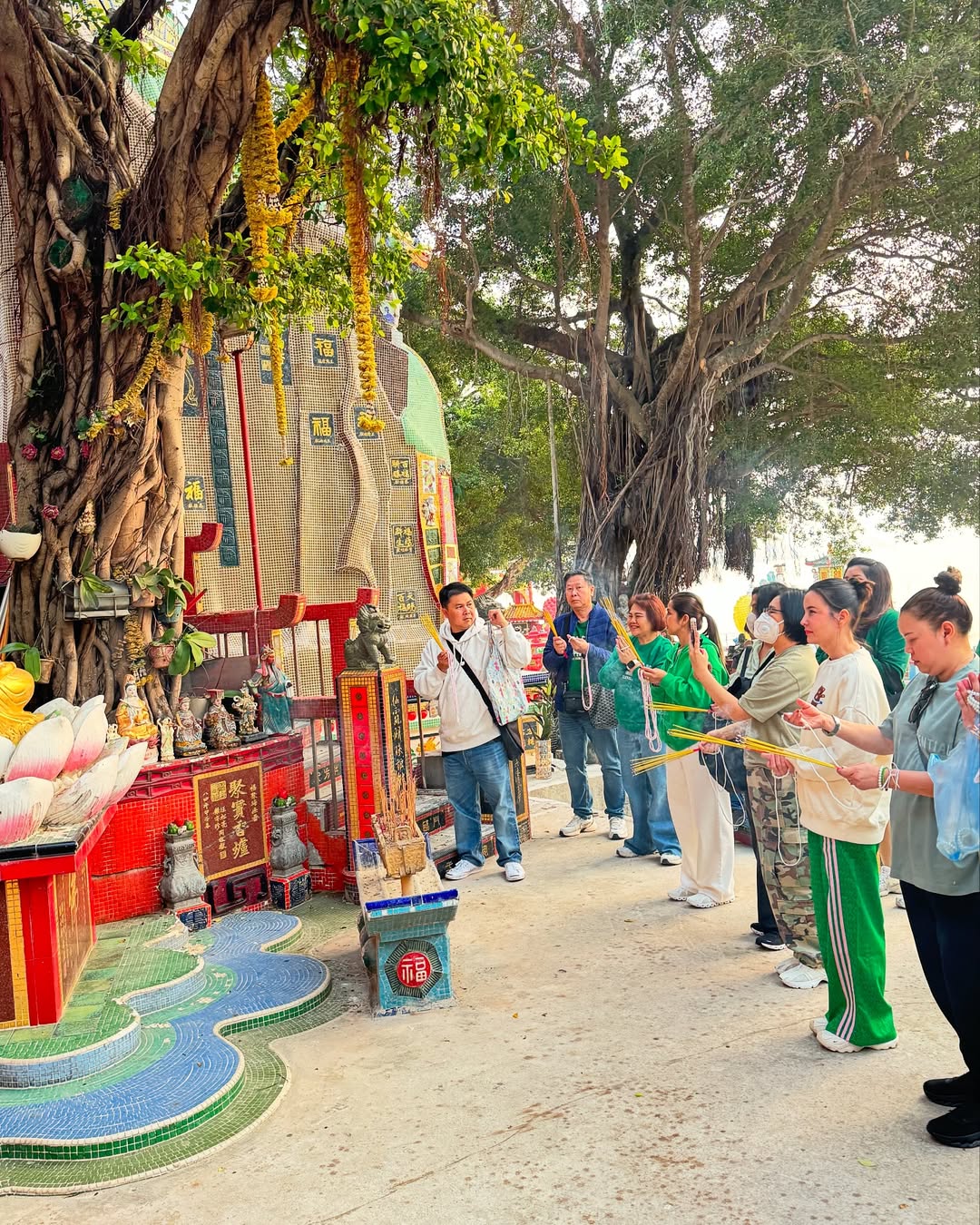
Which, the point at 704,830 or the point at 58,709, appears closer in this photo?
the point at 58,709

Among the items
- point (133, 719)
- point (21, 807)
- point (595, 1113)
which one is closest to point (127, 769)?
point (21, 807)

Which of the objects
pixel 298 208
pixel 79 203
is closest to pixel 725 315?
pixel 298 208

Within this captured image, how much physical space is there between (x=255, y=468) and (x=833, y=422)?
21.9 ft

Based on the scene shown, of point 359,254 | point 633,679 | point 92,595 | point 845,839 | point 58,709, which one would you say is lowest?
point 845,839

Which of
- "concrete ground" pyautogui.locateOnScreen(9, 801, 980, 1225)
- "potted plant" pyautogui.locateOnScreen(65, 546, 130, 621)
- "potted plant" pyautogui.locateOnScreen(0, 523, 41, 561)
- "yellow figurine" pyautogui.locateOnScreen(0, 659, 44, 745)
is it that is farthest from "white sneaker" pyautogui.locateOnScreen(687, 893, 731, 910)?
"potted plant" pyautogui.locateOnScreen(0, 523, 41, 561)

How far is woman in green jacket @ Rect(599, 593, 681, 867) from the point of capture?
454 centimetres

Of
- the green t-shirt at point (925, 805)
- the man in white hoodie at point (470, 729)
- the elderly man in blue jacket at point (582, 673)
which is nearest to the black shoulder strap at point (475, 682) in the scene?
the man in white hoodie at point (470, 729)

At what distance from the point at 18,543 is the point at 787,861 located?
3533mm

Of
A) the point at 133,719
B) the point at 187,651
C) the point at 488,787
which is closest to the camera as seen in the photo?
the point at 133,719

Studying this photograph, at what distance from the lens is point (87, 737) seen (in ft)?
11.3

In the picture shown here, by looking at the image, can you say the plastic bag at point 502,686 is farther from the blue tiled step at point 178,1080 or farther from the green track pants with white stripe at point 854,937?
the green track pants with white stripe at point 854,937

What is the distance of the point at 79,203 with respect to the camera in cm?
457

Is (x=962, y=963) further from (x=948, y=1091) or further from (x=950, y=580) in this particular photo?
(x=950, y=580)

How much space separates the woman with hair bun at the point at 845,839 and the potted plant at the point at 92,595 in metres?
3.21
